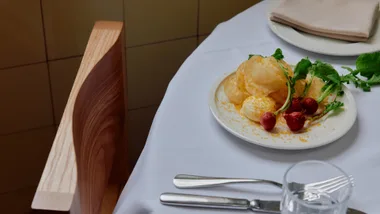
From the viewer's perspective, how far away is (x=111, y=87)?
95 cm

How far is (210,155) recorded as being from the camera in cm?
84

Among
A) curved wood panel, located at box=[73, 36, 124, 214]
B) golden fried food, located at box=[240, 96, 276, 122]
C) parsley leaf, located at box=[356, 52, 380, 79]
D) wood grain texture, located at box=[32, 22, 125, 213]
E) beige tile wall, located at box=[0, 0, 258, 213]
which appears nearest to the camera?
wood grain texture, located at box=[32, 22, 125, 213]

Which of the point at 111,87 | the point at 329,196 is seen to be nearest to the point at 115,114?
the point at 111,87

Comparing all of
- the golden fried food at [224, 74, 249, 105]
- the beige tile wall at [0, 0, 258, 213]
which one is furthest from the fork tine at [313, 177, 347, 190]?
the beige tile wall at [0, 0, 258, 213]

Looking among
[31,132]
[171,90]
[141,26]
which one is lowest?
[31,132]

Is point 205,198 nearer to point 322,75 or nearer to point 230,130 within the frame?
point 230,130

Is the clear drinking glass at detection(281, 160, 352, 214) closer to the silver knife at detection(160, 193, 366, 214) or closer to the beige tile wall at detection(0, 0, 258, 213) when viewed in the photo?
the silver knife at detection(160, 193, 366, 214)

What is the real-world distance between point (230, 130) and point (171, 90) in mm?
174

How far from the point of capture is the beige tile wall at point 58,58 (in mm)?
1458

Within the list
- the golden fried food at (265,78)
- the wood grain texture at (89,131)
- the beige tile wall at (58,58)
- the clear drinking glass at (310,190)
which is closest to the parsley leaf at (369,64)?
the golden fried food at (265,78)

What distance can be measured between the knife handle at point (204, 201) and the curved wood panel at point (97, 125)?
12 centimetres

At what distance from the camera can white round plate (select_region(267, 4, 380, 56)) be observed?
1.09 m

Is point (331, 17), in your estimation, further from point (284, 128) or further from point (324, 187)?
point (324, 187)

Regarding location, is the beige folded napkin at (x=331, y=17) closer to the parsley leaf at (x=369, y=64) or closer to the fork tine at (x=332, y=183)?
the parsley leaf at (x=369, y=64)
